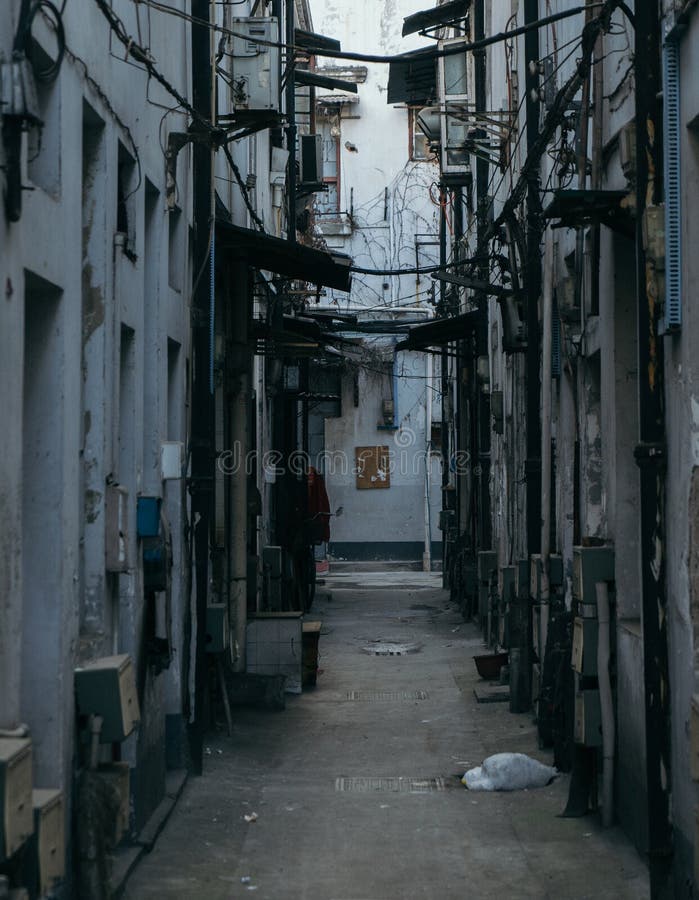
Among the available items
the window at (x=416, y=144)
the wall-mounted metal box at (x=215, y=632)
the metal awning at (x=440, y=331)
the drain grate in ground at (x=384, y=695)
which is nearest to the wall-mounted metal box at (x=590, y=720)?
the wall-mounted metal box at (x=215, y=632)

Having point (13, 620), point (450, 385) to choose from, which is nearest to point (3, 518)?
point (13, 620)

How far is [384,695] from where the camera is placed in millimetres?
14938

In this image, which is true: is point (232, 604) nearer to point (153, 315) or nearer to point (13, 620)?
point (153, 315)

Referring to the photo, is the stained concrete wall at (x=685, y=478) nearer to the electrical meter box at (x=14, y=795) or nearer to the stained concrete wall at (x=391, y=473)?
the electrical meter box at (x=14, y=795)

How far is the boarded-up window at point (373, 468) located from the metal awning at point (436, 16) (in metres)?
15.3

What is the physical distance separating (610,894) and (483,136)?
43.7 feet

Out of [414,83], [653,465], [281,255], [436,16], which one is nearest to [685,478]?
[653,465]

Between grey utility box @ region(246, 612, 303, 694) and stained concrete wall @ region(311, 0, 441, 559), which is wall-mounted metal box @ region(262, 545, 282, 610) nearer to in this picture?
grey utility box @ region(246, 612, 303, 694)

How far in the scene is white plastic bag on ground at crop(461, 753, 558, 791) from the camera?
1027 centimetres

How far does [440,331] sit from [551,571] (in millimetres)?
8042

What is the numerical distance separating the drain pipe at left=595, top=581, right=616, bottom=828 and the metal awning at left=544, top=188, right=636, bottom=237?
2400mm

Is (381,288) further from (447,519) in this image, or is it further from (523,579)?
(523,579)

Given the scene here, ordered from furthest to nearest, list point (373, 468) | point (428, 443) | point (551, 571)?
point (373, 468) → point (428, 443) → point (551, 571)

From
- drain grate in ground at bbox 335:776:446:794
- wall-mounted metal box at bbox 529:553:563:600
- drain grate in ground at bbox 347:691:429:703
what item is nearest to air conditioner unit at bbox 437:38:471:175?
drain grate in ground at bbox 347:691:429:703
